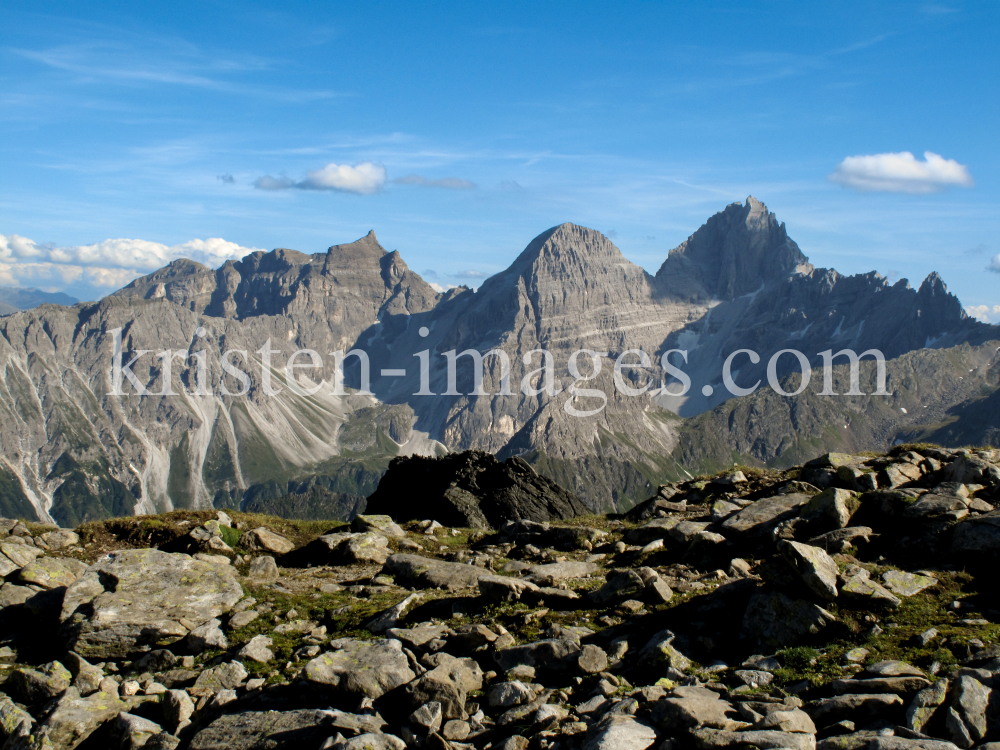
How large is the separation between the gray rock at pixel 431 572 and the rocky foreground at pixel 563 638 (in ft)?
0.29

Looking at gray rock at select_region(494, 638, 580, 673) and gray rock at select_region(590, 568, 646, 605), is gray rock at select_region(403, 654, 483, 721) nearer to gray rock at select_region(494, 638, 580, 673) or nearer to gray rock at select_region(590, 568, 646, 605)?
gray rock at select_region(494, 638, 580, 673)

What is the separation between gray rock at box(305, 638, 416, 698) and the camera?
13.6m

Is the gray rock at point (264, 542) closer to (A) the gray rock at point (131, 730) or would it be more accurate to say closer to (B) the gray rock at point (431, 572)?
(B) the gray rock at point (431, 572)

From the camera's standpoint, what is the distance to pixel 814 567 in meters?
14.9

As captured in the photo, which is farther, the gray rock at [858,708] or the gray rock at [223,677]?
the gray rock at [223,677]

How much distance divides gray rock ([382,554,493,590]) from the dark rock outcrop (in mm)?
14801

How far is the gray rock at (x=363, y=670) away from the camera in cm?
1362

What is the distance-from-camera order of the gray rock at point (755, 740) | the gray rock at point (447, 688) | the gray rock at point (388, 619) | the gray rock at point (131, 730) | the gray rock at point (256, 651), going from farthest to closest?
the gray rock at point (388, 619), the gray rock at point (256, 651), the gray rock at point (131, 730), the gray rock at point (447, 688), the gray rock at point (755, 740)

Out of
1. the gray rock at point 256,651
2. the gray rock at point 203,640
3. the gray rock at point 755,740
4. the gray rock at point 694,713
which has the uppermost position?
the gray rock at point 755,740

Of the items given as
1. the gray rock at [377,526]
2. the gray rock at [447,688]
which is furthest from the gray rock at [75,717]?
the gray rock at [377,526]

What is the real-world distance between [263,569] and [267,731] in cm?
1207

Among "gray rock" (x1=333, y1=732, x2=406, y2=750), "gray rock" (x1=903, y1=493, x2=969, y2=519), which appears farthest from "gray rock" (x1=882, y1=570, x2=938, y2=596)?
"gray rock" (x1=333, y1=732, x2=406, y2=750)

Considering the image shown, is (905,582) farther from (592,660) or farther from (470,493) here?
(470,493)

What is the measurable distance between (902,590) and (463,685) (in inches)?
416
